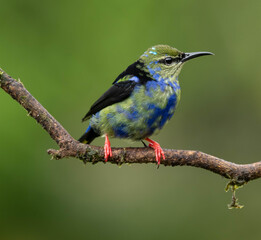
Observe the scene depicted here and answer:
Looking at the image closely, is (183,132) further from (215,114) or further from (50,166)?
(50,166)

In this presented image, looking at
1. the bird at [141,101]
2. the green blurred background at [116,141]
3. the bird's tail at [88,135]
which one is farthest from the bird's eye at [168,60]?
the green blurred background at [116,141]

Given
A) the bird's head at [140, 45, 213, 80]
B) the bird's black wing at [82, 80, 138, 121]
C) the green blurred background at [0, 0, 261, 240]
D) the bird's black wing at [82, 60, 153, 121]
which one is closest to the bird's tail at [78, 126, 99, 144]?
the bird's black wing at [82, 60, 153, 121]

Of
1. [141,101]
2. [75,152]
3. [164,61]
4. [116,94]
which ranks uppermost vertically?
[164,61]

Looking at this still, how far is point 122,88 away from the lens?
554cm

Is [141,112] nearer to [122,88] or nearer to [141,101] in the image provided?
[141,101]

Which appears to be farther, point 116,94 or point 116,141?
point 116,141

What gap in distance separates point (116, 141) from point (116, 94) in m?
3.45

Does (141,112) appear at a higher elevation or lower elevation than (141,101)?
lower

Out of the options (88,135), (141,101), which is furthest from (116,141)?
(141,101)

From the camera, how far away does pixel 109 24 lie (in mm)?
9664

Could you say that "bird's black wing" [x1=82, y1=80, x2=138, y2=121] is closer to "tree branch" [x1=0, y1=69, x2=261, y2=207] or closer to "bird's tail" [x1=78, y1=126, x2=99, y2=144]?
"bird's tail" [x1=78, y1=126, x2=99, y2=144]

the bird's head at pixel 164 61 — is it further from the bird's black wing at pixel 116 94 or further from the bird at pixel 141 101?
the bird's black wing at pixel 116 94

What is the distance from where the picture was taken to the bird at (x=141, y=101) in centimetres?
538

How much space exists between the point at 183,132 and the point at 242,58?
2.10 m
